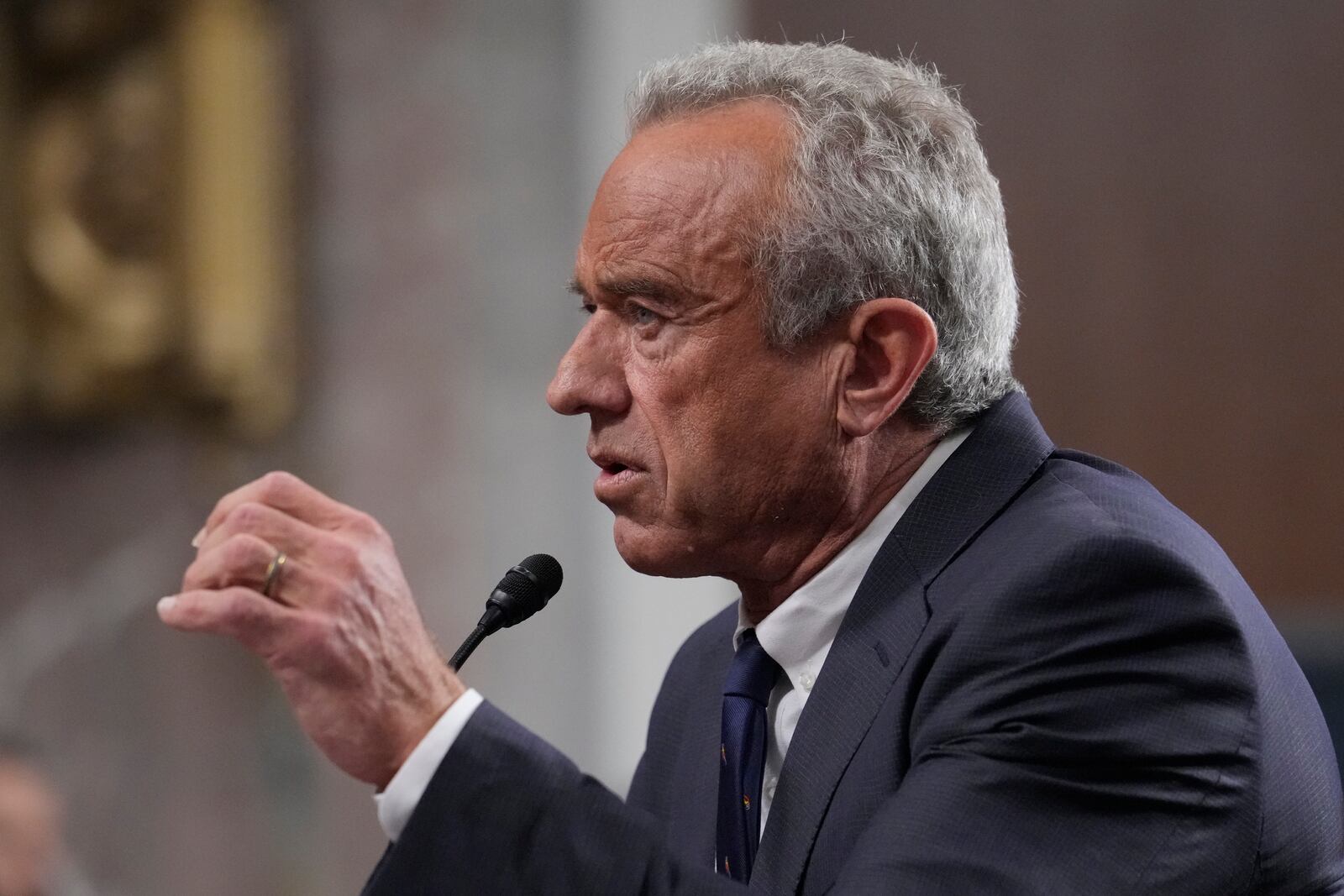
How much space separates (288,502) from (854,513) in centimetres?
66

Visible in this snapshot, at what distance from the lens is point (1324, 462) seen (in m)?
3.61

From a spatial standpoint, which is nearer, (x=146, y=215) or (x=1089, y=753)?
(x=1089, y=753)

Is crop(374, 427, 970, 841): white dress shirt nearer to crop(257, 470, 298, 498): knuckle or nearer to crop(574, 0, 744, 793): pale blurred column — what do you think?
crop(257, 470, 298, 498): knuckle

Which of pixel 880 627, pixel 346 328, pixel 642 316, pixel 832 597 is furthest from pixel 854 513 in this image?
pixel 346 328

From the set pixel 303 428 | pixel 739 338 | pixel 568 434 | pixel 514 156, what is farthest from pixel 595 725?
pixel 739 338

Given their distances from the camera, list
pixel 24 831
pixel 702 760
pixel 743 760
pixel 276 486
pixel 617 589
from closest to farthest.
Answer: pixel 276 486, pixel 743 760, pixel 702 760, pixel 24 831, pixel 617 589

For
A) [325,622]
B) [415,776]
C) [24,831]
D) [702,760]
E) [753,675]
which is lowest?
[24,831]

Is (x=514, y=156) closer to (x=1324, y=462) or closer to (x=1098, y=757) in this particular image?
(x=1324, y=462)

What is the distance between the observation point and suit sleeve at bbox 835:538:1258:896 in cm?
133

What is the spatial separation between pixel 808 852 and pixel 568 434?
2.63 meters

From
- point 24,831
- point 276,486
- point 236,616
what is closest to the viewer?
point 236,616

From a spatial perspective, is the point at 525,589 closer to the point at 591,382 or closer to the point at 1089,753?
the point at 591,382

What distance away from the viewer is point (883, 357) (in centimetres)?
175

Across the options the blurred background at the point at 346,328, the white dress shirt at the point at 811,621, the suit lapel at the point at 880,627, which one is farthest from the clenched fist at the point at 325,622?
the blurred background at the point at 346,328
